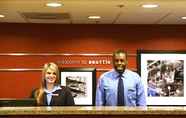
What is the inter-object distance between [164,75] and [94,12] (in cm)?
179

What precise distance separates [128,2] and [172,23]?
2.02 meters

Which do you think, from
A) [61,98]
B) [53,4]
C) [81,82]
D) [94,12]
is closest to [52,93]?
[61,98]

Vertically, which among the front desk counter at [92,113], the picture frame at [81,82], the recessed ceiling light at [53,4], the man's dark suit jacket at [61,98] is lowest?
the front desk counter at [92,113]

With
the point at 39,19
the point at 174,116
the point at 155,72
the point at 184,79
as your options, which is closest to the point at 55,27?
the point at 39,19

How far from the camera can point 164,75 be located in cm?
636

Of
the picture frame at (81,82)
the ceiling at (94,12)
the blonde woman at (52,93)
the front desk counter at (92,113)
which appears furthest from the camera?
the picture frame at (81,82)

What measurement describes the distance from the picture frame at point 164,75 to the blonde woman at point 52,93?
2703 millimetres

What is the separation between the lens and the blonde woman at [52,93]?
11.9 feet

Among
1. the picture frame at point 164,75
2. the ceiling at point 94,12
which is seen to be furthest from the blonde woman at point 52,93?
the picture frame at point 164,75

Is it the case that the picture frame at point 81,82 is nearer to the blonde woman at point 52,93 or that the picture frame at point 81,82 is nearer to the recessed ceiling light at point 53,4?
the recessed ceiling light at point 53,4

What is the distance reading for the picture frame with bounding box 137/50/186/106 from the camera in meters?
6.30

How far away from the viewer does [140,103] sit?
386cm

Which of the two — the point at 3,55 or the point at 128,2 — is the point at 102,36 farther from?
the point at 128,2

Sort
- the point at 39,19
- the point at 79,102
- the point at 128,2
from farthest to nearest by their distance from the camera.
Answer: the point at 79,102, the point at 39,19, the point at 128,2
